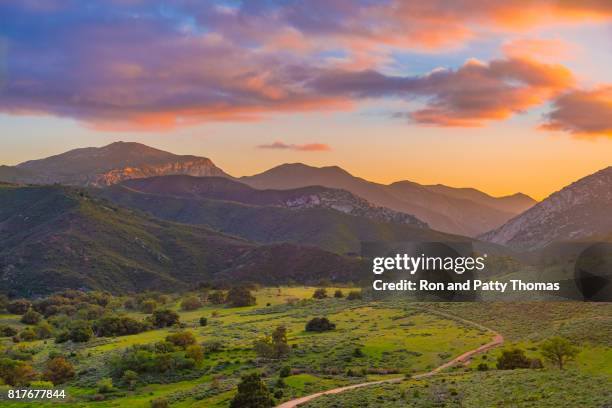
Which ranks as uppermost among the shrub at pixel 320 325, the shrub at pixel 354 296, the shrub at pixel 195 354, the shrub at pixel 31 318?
the shrub at pixel 354 296

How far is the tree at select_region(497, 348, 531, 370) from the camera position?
60.6 meters

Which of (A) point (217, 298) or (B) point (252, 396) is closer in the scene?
(B) point (252, 396)

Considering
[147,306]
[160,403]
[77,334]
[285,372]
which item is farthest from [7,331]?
[285,372]

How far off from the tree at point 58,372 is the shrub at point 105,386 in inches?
229

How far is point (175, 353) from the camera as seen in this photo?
81.4 m

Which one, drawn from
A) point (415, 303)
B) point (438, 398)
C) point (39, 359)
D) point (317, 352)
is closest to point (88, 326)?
point (39, 359)

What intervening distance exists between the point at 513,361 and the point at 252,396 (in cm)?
2636

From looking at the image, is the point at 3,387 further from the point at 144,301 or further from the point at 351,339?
the point at 144,301

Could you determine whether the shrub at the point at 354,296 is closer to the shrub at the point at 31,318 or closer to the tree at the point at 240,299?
the tree at the point at 240,299

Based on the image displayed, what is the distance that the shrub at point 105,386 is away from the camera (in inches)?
2707

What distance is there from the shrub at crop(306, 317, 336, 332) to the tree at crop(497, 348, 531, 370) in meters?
38.9

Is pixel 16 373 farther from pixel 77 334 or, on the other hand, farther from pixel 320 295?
pixel 320 295

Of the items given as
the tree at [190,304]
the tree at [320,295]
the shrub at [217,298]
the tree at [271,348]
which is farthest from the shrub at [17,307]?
the tree at [271,348]

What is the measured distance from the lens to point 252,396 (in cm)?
5225
